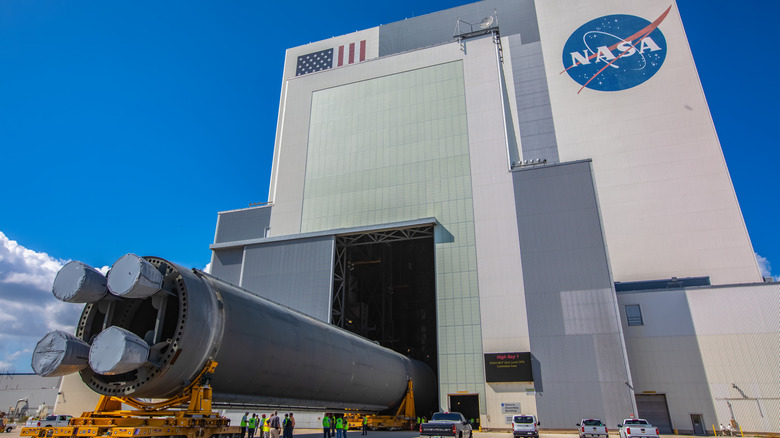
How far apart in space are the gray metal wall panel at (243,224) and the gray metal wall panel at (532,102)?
27940 mm

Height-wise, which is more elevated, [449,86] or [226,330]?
[449,86]

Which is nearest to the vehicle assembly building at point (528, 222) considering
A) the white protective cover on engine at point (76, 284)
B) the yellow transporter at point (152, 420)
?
the yellow transporter at point (152, 420)

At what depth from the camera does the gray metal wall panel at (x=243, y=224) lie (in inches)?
1676

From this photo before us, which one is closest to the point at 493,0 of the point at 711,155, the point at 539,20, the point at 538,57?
the point at 539,20

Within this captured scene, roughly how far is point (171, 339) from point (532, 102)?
46620 mm

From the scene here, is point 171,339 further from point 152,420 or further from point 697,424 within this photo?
point 697,424

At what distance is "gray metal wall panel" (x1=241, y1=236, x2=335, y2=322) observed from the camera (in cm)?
3600

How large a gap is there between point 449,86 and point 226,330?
33.7 metres

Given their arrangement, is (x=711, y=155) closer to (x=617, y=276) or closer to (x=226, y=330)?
(x=617, y=276)

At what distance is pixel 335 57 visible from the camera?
55250 millimetres

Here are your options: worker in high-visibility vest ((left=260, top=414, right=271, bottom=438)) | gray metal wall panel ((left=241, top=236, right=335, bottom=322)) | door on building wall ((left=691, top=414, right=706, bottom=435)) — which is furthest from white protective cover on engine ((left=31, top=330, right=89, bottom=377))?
door on building wall ((left=691, top=414, right=706, bottom=435))

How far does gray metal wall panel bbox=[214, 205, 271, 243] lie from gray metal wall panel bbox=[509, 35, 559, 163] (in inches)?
1100

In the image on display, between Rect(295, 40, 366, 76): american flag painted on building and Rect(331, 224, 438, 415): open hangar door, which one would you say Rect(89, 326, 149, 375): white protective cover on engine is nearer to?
Rect(331, 224, 438, 415): open hangar door

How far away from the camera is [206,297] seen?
1253 centimetres
